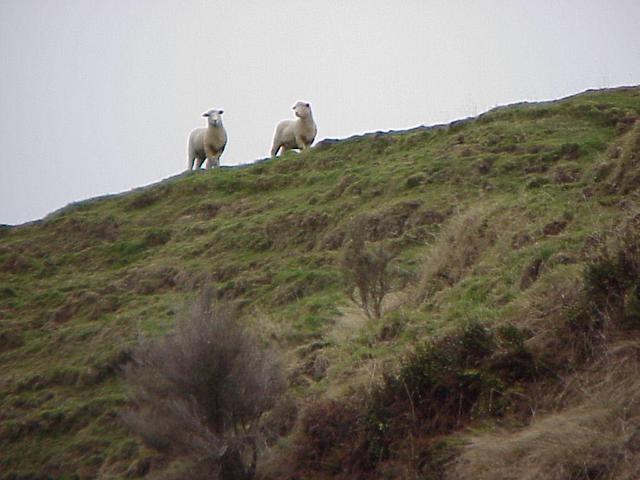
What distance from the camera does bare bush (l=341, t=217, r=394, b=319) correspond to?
13.8m

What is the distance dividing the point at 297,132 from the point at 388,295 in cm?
1130

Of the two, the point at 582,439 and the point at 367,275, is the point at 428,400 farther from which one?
the point at 367,275

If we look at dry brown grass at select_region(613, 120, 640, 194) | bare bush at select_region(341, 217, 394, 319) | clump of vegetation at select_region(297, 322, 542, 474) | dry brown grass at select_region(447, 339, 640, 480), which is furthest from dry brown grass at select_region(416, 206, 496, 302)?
dry brown grass at select_region(447, 339, 640, 480)

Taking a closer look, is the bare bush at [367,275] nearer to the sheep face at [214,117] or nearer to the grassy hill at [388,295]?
the grassy hill at [388,295]

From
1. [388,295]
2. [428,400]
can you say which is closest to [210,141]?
[388,295]

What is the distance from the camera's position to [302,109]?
2489 cm

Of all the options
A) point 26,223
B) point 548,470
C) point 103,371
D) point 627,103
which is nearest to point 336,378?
point 548,470

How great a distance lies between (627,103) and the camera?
771 inches

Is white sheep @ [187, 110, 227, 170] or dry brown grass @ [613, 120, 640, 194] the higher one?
white sheep @ [187, 110, 227, 170]

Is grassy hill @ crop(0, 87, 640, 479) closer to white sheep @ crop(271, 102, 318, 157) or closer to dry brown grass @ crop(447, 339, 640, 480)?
dry brown grass @ crop(447, 339, 640, 480)

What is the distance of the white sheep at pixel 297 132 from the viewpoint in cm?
2498

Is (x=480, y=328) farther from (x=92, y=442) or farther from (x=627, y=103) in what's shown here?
(x=627, y=103)

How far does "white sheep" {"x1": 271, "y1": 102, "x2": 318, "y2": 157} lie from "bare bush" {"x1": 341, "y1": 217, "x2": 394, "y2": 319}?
11.0 meters

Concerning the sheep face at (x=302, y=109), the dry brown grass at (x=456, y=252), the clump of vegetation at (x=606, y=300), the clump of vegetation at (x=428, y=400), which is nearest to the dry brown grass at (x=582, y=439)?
the clump of vegetation at (x=606, y=300)
